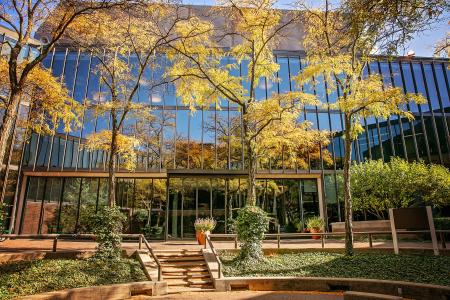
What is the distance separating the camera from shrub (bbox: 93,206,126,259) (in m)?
10.9

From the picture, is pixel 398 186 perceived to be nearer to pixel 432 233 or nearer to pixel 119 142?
pixel 432 233

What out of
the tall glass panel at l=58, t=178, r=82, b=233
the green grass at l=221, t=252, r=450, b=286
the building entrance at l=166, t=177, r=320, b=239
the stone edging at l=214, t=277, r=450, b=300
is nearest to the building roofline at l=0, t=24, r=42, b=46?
the tall glass panel at l=58, t=178, r=82, b=233

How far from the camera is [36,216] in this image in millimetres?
21156

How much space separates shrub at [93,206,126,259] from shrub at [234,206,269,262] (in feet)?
13.4

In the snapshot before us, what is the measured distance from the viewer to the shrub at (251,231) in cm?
1132

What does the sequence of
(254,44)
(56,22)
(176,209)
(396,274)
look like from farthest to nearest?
1. (176,209)
2. (254,44)
3. (56,22)
4. (396,274)

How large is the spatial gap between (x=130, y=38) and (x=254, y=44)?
4890 millimetres

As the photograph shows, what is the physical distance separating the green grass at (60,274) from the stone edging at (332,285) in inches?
109

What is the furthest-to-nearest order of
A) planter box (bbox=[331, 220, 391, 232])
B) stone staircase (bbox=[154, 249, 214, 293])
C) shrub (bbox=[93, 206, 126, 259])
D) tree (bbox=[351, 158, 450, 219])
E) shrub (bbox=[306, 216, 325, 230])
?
shrub (bbox=[306, 216, 325, 230]) → tree (bbox=[351, 158, 450, 219]) → planter box (bbox=[331, 220, 391, 232]) → shrub (bbox=[93, 206, 126, 259]) → stone staircase (bbox=[154, 249, 214, 293])

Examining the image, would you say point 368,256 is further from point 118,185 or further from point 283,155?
point 118,185

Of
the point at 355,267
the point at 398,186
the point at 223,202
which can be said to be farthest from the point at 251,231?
the point at 398,186

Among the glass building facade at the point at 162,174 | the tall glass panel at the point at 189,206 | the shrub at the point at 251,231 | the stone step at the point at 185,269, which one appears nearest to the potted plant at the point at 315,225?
the glass building facade at the point at 162,174

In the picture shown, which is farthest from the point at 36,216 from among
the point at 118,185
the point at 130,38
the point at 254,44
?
the point at 254,44

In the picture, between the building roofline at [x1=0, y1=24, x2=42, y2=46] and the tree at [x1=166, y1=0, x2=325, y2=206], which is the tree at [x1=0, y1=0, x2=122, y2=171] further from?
the building roofline at [x1=0, y1=24, x2=42, y2=46]
